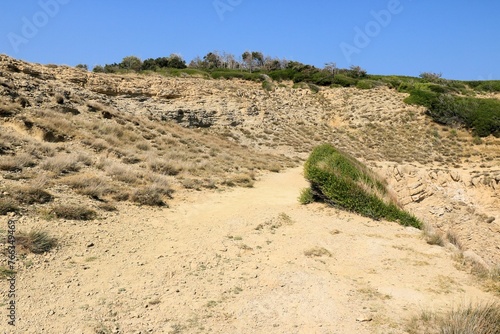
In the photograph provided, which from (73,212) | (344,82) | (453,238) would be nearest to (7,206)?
(73,212)

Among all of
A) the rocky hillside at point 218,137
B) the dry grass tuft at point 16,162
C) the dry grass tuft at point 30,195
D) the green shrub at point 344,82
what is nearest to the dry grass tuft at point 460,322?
the rocky hillside at point 218,137

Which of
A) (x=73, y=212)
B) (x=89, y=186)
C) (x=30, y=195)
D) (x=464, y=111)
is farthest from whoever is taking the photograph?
(x=464, y=111)

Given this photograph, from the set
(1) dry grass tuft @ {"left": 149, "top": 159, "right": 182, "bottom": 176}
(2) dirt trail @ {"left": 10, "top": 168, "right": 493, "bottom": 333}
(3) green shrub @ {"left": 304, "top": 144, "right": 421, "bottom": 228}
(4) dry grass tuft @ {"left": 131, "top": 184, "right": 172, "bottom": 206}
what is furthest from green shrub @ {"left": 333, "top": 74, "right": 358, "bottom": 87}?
(2) dirt trail @ {"left": 10, "top": 168, "right": 493, "bottom": 333}

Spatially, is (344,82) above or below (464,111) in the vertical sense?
above

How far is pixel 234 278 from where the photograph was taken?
548 centimetres

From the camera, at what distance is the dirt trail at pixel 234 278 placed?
425cm

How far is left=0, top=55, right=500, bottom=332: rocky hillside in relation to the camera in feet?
28.7

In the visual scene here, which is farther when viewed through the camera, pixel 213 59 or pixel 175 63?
pixel 213 59

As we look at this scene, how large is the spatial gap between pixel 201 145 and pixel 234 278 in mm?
16508

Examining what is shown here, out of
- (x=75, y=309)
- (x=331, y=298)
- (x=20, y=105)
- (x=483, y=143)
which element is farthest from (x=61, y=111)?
(x=483, y=143)

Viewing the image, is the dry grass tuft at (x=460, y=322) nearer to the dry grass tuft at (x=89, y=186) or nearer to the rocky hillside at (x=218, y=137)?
the rocky hillside at (x=218, y=137)

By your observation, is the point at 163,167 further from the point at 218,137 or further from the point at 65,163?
the point at 218,137

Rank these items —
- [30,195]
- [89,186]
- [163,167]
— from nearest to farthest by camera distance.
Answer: [30,195] → [89,186] → [163,167]

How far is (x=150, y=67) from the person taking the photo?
47.2 metres
